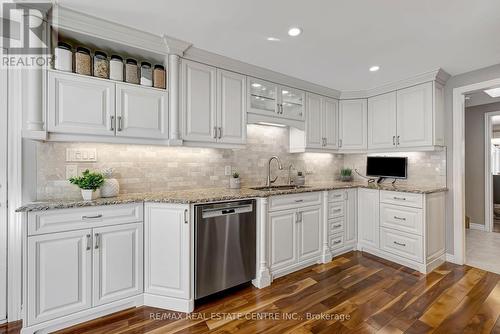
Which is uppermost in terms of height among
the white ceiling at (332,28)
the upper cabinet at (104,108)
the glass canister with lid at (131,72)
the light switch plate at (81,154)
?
the white ceiling at (332,28)

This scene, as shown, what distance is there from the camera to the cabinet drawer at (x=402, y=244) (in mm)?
2941

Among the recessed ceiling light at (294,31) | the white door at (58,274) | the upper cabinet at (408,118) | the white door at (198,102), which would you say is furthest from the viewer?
the upper cabinet at (408,118)

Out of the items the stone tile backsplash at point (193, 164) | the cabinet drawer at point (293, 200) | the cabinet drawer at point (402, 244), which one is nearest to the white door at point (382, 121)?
the stone tile backsplash at point (193, 164)

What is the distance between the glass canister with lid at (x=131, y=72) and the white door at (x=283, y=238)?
188 cm

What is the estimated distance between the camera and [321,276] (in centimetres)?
279

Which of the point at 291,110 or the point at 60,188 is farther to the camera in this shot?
the point at 291,110

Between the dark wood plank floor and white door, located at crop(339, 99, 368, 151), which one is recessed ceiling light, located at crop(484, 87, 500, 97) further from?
the dark wood plank floor

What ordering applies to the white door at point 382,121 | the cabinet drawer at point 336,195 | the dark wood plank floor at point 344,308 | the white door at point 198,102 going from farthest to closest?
the white door at point 382,121
the cabinet drawer at point 336,195
the white door at point 198,102
the dark wood plank floor at point 344,308

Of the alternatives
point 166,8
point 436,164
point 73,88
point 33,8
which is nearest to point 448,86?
point 436,164

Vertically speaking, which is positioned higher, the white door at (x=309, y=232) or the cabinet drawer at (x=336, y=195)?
the cabinet drawer at (x=336, y=195)

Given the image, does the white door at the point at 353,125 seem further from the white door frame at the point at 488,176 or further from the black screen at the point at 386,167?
the white door frame at the point at 488,176

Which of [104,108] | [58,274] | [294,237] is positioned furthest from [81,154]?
[294,237]

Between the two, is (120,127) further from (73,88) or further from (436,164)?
(436,164)

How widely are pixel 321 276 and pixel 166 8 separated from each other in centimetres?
299
